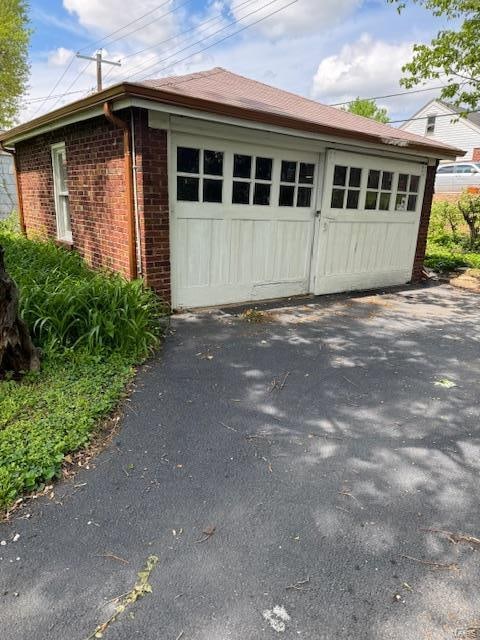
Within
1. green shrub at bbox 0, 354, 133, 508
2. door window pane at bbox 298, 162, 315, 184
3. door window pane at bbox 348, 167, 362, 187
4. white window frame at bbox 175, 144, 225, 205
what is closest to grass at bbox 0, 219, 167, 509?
green shrub at bbox 0, 354, 133, 508

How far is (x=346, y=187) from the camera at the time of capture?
6.50 meters

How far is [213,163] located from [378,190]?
124 inches

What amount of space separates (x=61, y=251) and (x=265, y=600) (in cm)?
591

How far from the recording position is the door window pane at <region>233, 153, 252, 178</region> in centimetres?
537

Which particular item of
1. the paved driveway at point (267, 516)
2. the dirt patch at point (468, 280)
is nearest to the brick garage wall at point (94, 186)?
the paved driveway at point (267, 516)

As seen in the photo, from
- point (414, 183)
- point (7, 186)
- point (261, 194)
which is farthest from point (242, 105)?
point (7, 186)

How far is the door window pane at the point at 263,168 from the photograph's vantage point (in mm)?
5566

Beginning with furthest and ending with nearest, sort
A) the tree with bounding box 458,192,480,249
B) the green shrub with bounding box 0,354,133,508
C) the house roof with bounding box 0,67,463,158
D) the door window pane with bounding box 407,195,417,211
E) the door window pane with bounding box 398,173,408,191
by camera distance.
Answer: the tree with bounding box 458,192,480,249, the door window pane with bounding box 407,195,417,211, the door window pane with bounding box 398,173,408,191, the house roof with bounding box 0,67,463,158, the green shrub with bounding box 0,354,133,508

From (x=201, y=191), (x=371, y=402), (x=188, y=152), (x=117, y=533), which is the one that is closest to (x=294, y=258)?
(x=201, y=191)

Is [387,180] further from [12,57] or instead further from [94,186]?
[12,57]

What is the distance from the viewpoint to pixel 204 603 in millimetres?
1632

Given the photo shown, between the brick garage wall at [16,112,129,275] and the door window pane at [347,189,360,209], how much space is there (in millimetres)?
3471

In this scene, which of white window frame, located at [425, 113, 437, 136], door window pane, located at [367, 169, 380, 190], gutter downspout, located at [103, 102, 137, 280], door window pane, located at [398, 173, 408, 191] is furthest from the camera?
white window frame, located at [425, 113, 437, 136]

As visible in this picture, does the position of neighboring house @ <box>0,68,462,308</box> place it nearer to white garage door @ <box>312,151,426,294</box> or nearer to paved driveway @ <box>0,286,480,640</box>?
white garage door @ <box>312,151,426,294</box>
